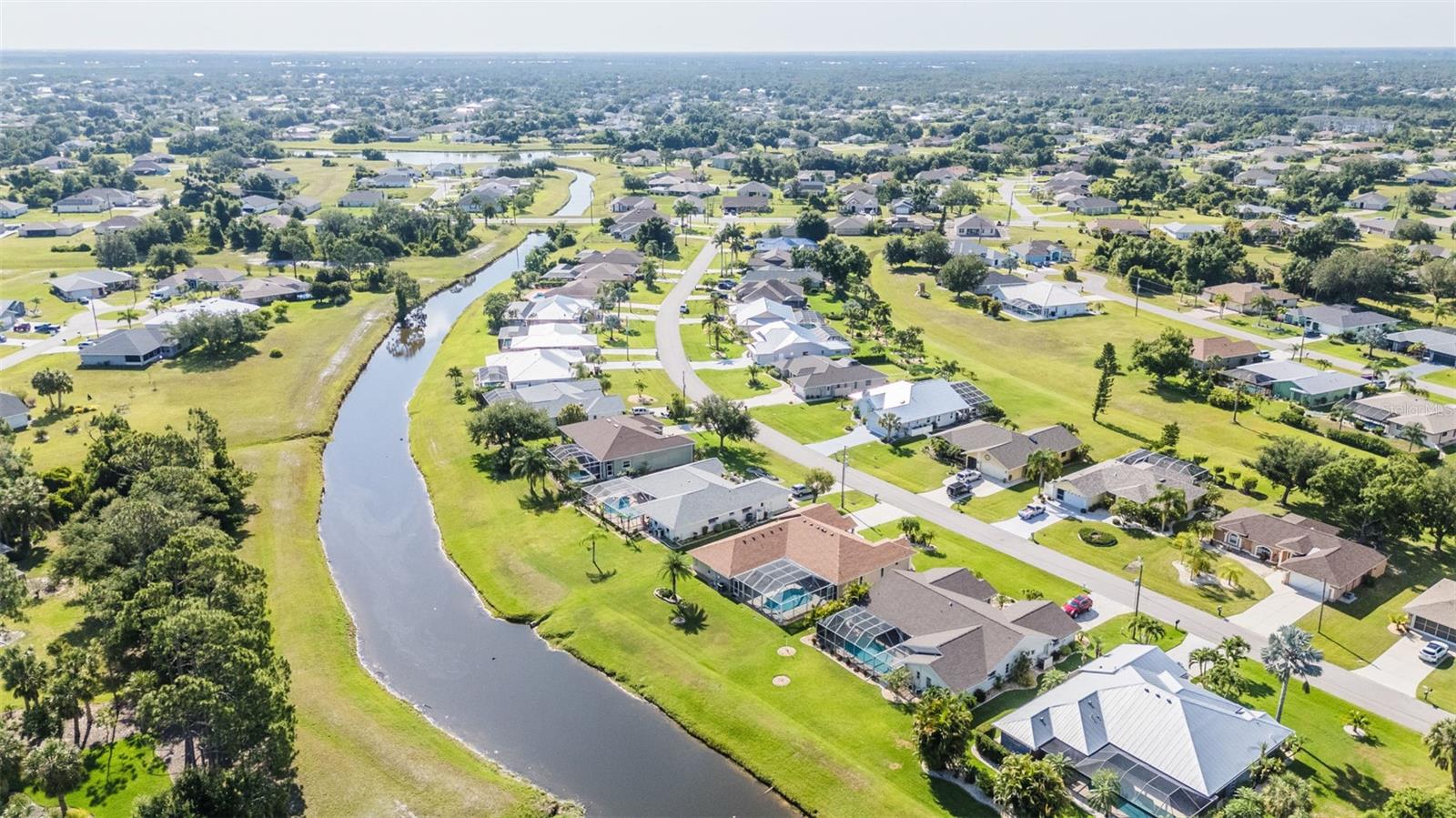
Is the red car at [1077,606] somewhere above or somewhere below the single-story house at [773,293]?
below

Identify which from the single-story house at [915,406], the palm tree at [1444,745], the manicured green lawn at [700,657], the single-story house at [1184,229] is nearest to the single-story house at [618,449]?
the manicured green lawn at [700,657]

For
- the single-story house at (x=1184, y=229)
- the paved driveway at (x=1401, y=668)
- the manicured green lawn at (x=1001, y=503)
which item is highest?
the single-story house at (x=1184, y=229)

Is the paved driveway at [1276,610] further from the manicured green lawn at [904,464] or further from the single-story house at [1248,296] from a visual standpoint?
the single-story house at [1248,296]

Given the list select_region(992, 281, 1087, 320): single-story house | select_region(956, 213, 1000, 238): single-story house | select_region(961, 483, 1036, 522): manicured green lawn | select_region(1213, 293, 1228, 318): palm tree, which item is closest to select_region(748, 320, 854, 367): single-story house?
select_region(992, 281, 1087, 320): single-story house

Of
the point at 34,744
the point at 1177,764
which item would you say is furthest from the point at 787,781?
the point at 34,744

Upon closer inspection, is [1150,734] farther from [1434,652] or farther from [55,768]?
[55,768]

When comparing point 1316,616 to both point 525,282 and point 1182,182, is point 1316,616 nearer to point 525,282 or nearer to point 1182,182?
point 525,282

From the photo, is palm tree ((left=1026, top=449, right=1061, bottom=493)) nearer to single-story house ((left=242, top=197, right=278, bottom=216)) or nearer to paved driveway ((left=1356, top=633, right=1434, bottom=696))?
paved driveway ((left=1356, top=633, right=1434, bottom=696))

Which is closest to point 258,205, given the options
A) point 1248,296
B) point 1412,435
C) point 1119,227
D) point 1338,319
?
point 1119,227

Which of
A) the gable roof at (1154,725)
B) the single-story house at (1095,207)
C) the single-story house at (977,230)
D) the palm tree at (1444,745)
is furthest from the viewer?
the single-story house at (1095,207)
